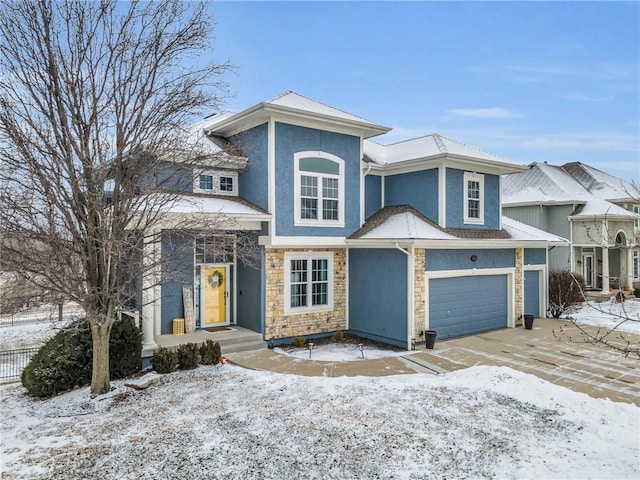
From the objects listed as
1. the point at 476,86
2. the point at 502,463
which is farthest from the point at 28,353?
the point at 476,86

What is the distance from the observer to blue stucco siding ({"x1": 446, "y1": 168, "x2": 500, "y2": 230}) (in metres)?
14.5

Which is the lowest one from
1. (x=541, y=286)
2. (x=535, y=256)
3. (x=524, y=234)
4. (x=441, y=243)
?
(x=541, y=286)

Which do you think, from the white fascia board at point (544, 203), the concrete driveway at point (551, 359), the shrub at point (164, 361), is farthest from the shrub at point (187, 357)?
the white fascia board at point (544, 203)

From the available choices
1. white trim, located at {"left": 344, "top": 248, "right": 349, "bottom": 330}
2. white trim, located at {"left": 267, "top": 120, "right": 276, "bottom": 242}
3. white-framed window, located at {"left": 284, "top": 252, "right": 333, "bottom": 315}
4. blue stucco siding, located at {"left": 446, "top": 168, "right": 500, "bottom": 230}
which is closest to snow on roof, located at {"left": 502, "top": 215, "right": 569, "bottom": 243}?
blue stucco siding, located at {"left": 446, "top": 168, "right": 500, "bottom": 230}

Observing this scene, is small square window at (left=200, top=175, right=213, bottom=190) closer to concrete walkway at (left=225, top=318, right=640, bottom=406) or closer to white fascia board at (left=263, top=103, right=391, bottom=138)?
white fascia board at (left=263, top=103, right=391, bottom=138)

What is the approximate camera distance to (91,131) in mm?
7863

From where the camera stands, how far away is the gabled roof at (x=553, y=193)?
23875 mm

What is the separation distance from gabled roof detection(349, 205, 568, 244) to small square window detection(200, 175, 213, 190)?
480cm

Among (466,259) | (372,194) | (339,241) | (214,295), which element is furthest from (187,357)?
(466,259)

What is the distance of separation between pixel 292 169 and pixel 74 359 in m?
7.43

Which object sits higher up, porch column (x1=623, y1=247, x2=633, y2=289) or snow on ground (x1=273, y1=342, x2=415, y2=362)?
porch column (x1=623, y1=247, x2=633, y2=289)

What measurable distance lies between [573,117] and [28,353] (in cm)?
2540

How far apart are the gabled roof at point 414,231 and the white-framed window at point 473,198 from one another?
1.66 feet

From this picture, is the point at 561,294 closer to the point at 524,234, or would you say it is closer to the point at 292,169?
the point at 524,234
